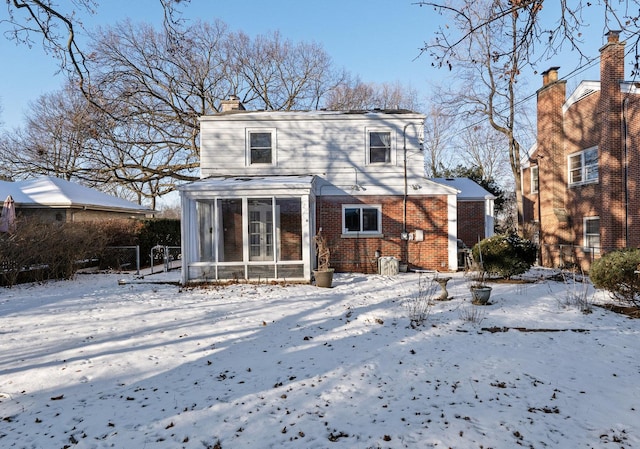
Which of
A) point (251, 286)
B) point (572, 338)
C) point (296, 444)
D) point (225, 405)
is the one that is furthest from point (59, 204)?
point (572, 338)

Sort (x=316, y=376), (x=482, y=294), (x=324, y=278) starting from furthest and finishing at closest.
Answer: (x=324, y=278) → (x=482, y=294) → (x=316, y=376)

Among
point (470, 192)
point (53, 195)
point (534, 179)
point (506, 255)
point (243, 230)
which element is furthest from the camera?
point (534, 179)

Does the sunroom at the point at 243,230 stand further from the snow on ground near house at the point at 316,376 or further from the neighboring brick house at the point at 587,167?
the neighboring brick house at the point at 587,167

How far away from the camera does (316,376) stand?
14.9ft

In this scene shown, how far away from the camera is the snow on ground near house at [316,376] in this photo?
128 inches

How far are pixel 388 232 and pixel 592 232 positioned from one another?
8.90m

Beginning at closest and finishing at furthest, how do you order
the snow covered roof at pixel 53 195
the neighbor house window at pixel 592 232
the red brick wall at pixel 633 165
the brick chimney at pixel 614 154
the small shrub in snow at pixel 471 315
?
the small shrub in snow at pixel 471 315
the red brick wall at pixel 633 165
the brick chimney at pixel 614 154
the neighbor house window at pixel 592 232
the snow covered roof at pixel 53 195

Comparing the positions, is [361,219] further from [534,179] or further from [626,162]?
[534,179]

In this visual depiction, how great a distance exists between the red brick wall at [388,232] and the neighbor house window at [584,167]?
6.83 metres

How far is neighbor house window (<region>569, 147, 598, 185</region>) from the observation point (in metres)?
14.8

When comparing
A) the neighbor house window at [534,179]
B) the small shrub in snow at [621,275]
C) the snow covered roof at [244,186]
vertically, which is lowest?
the small shrub in snow at [621,275]

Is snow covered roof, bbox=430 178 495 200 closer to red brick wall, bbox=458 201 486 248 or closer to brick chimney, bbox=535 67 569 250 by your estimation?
red brick wall, bbox=458 201 486 248

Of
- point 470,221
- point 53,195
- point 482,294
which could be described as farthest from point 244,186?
point 53,195

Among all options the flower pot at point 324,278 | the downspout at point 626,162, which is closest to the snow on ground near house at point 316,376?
the flower pot at point 324,278
